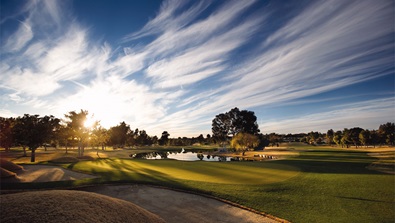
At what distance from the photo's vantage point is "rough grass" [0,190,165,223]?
502 centimetres

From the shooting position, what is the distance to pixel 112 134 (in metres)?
106

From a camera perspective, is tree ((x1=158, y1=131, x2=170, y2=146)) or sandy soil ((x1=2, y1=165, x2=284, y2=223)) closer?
sandy soil ((x1=2, y1=165, x2=284, y2=223))

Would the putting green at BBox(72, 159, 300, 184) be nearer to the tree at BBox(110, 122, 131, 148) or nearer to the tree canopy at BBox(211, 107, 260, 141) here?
the tree canopy at BBox(211, 107, 260, 141)

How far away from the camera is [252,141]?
66.5 metres

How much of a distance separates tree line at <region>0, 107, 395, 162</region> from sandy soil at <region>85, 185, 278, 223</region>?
28924 mm

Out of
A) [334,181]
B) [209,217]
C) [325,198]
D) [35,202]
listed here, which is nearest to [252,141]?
[334,181]

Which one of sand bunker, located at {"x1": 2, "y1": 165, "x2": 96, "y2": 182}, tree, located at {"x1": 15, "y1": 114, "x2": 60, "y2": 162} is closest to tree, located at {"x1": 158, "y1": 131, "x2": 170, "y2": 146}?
tree, located at {"x1": 15, "y1": 114, "x2": 60, "y2": 162}

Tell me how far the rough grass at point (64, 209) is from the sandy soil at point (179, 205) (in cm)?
496

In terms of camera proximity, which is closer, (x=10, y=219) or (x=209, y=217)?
(x=10, y=219)

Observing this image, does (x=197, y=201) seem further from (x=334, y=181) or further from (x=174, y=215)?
(x=334, y=181)

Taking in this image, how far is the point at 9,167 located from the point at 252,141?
5988 centimetres

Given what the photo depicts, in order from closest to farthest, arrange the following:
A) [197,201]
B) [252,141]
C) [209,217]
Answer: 1. [209,217]
2. [197,201]
3. [252,141]

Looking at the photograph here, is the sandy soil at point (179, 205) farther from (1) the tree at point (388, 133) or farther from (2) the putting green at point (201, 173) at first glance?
(1) the tree at point (388, 133)

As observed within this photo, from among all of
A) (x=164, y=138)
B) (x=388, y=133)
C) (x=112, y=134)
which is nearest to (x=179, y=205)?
(x=112, y=134)
